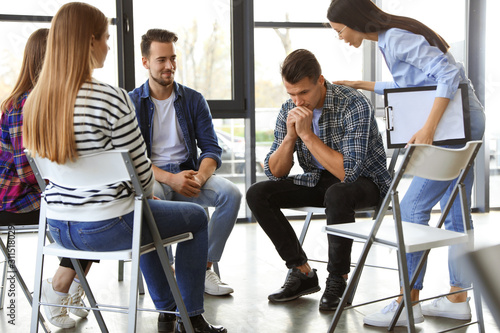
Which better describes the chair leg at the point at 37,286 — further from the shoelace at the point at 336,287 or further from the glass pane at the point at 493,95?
the glass pane at the point at 493,95

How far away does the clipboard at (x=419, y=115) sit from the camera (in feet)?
7.47

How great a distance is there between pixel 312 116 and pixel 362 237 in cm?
80

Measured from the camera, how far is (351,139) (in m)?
2.53

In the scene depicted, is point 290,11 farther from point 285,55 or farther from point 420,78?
point 420,78

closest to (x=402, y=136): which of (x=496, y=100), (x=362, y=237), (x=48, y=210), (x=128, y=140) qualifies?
(x=362, y=237)

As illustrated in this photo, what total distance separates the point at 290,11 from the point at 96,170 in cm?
354

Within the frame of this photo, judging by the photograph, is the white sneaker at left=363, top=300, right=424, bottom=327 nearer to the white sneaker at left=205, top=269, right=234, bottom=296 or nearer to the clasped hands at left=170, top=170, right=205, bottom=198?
the white sneaker at left=205, top=269, right=234, bottom=296

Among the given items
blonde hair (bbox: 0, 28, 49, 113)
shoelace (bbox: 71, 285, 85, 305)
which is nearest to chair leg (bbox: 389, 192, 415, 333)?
shoelace (bbox: 71, 285, 85, 305)

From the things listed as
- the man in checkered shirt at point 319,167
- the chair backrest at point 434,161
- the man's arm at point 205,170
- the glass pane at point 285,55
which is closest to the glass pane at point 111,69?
the glass pane at point 285,55

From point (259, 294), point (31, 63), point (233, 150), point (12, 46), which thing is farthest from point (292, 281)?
point (12, 46)

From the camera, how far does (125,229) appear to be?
5.91 feet

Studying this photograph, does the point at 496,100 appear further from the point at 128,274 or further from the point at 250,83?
the point at 128,274

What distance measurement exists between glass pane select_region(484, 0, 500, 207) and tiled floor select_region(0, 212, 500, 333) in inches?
74.0

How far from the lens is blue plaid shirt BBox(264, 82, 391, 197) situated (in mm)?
2502
